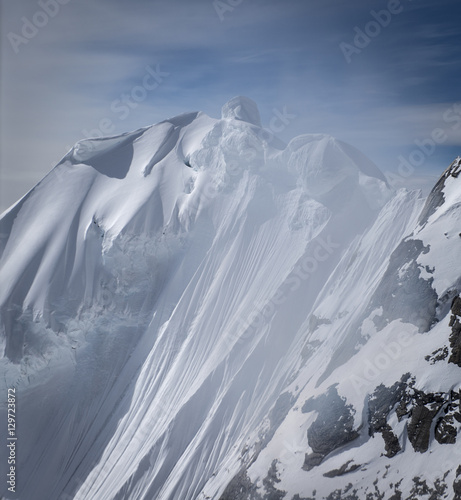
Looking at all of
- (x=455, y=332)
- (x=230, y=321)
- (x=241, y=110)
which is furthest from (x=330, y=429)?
(x=241, y=110)

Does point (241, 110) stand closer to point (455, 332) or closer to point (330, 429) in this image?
point (455, 332)

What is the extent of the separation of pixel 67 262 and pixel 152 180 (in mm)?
11493

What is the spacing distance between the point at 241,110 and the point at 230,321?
26.3m

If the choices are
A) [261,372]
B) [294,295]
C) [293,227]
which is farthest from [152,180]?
[261,372]

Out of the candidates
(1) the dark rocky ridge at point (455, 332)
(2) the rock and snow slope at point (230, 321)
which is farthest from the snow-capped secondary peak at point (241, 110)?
(1) the dark rocky ridge at point (455, 332)

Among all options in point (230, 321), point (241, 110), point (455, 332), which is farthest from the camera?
point (241, 110)

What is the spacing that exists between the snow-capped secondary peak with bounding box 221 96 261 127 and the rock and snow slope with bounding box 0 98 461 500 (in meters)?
0.47

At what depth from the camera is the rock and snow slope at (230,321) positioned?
21828 millimetres

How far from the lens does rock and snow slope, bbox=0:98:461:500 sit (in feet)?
71.6

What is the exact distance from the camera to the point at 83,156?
51000 millimetres

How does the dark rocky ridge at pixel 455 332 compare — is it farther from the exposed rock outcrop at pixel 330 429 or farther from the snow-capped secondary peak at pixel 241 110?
the snow-capped secondary peak at pixel 241 110

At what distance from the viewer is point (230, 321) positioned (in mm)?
36625

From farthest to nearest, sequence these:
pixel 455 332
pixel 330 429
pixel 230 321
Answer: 1. pixel 230 321
2. pixel 330 429
3. pixel 455 332

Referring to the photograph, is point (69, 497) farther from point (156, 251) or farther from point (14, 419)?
point (156, 251)
